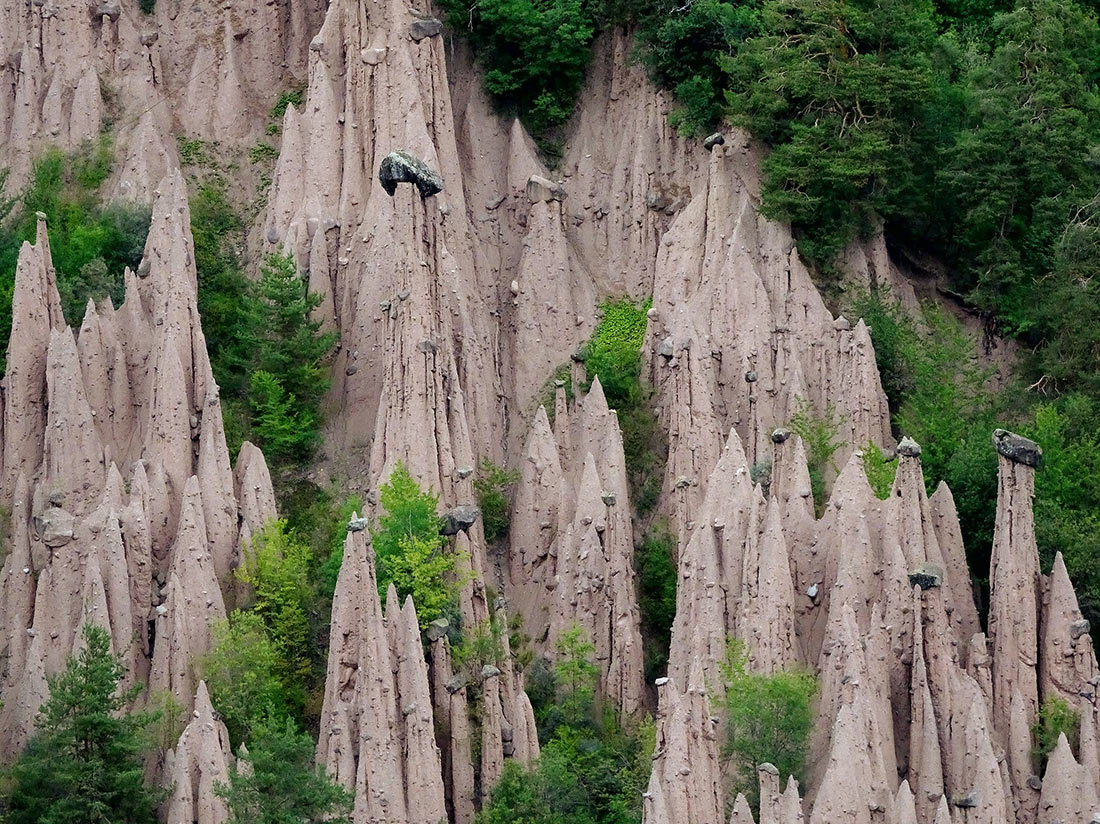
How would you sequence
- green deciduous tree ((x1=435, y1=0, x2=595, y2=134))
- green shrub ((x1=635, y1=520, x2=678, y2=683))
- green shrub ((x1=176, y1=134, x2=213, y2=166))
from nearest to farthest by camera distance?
green shrub ((x1=635, y1=520, x2=678, y2=683))
green deciduous tree ((x1=435, y1=0, x2=595, y2=134))
green shrub ((x1=176, y1=134, x2=213, y2=166))

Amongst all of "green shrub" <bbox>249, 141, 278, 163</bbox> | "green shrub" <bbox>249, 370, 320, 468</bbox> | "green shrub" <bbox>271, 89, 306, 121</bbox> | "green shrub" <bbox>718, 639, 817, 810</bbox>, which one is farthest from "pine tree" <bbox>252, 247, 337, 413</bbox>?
"green shrub" <bbox>718, 639, 817, 810</bbox>

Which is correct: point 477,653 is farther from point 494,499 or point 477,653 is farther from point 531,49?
point 531,49

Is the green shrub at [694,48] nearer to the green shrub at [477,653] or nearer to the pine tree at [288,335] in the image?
the pine tree at [288,335]

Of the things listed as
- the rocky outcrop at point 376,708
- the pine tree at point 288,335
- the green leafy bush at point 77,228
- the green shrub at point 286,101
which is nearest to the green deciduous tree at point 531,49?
the green shrub at point 286,101

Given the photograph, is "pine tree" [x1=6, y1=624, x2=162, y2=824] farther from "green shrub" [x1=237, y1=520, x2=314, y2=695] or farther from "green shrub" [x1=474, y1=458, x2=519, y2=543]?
"green shrub" [x1=474, y1=458, x2=519, y2=543]

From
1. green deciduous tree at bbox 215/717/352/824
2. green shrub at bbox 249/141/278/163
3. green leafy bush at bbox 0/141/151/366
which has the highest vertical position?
green shrub at bbox 249/141/278/163

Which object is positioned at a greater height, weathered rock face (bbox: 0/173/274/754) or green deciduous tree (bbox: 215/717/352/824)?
weathered rock face (bbox: 0/173/274/754)

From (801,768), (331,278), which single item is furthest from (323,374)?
(801,768)
